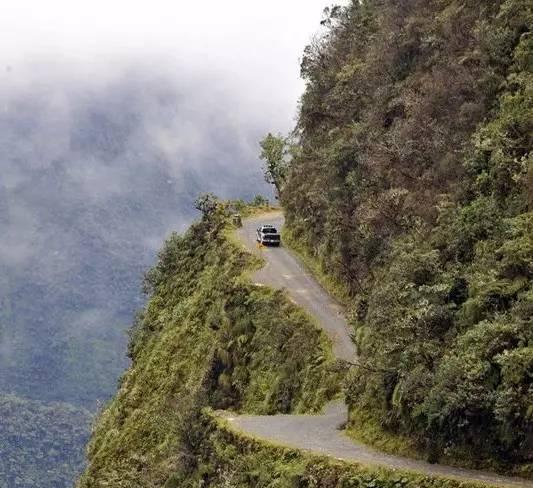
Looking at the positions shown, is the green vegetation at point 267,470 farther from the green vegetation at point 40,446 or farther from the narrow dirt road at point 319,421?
the green vegetation at point 40,446

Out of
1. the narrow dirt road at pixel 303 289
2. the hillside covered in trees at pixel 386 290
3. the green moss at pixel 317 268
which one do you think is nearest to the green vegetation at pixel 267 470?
the hillside covered in trees at pixel 386 290

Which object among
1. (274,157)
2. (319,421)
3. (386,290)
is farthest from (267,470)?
(274,157)

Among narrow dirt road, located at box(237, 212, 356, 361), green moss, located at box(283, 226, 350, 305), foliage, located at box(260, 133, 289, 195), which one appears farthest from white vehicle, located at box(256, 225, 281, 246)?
foliage, located at box(260, 133, 289, 195)

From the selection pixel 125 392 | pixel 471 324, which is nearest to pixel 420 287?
pixel 471 324

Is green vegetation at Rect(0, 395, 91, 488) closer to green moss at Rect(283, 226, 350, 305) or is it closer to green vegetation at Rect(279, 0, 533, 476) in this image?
green moss at Rect(283, 226, 350, 305)

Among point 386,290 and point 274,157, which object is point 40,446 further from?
point 386,290

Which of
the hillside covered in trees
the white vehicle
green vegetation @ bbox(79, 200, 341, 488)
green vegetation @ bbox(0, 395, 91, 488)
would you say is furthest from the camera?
green vegetation @ bbox(0, 395, 91, 488)
